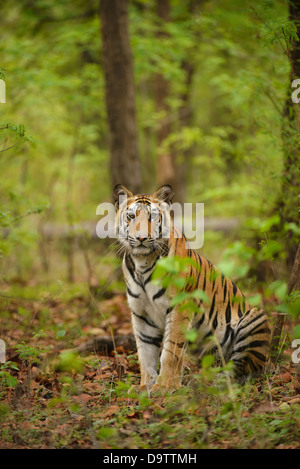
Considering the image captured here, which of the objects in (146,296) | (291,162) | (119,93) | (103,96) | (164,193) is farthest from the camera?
(103,96)

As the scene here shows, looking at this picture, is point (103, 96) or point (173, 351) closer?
point (173, 351)

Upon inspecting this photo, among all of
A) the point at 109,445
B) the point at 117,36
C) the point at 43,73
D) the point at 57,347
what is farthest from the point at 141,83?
the point at 109,445

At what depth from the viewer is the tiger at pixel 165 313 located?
4.07 m

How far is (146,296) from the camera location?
13.7 ft

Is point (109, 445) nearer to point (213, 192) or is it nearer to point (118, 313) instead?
point (118, 313)

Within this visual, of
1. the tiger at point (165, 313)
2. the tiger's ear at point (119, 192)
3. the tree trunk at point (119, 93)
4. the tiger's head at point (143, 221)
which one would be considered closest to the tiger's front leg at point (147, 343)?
the tiger at point (165, 313)

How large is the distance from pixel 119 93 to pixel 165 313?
13.8 ft

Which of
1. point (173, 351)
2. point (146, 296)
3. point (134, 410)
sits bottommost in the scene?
point (134, 410)

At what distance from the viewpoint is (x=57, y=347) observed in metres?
4.86

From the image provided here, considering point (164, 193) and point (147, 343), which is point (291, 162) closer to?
point (164, 193)

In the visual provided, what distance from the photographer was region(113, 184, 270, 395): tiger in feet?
13.4

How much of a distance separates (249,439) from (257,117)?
12.1 feet

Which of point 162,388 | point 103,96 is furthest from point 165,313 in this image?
point 103,96

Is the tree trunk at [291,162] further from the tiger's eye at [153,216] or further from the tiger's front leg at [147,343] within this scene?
the tiger's front leg at [147,343]
